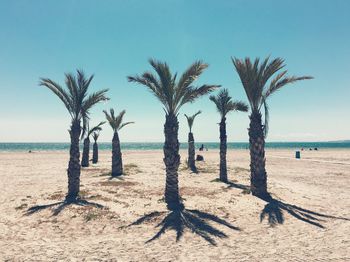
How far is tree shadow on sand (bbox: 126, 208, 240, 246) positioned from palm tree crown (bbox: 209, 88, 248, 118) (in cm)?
1126

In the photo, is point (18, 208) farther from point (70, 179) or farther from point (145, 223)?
point (145, 223)

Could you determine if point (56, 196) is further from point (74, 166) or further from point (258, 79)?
point (258, 79)

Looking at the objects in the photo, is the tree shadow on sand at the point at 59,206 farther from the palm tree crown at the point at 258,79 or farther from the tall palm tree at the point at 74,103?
the palm tree crown at the point at 258,79

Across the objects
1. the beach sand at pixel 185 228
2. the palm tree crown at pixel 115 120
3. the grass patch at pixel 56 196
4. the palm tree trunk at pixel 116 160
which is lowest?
the beach sand at pixel 185 228

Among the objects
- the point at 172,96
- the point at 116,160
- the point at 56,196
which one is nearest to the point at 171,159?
the point at 172,96

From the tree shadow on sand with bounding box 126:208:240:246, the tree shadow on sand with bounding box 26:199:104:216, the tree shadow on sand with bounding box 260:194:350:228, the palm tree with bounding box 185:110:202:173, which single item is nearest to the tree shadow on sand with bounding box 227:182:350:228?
the tree shadow on sand with bounding box 260:194:350:228

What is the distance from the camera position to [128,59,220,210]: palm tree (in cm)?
1321

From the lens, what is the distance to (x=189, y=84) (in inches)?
534

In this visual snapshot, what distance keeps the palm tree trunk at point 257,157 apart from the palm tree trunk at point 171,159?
4309 millimetres

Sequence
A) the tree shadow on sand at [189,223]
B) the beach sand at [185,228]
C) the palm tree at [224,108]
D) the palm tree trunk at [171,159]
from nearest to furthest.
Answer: the beach sand at [185,228]
the tree shadow on sand at [189,223]
the palm tree trunk at [171,159]
the palm tree at [224,108]

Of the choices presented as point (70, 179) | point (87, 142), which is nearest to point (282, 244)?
point (70, 179)

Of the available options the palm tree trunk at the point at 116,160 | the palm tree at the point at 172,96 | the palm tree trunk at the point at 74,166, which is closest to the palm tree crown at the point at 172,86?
the palm tree at the point at 172,96

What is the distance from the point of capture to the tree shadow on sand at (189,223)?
9156 millimetres

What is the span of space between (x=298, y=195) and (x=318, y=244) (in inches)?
290
